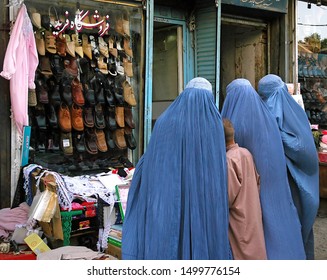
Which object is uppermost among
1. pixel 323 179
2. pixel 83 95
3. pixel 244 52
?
pixel 244 52

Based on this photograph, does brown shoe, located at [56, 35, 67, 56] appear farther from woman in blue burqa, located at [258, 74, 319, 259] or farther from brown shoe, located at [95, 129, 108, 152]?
woman in blue burqa, located at [258, 74, 319, 259]

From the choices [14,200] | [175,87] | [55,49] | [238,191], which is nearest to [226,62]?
[175,87]

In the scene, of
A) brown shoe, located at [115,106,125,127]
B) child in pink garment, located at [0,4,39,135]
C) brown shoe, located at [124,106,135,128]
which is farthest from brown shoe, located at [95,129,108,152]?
child in pink garment, located at [0,4,39,135]

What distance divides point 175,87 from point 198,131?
159 inches

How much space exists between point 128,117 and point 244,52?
2730 millimetres

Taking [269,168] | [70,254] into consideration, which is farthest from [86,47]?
[269,168]

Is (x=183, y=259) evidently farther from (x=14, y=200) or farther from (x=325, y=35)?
(x=325, y=35)

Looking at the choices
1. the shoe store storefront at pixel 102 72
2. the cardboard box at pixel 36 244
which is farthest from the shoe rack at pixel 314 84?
the cardboard box at pixel 36 244

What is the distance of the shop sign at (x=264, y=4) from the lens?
5.73 m

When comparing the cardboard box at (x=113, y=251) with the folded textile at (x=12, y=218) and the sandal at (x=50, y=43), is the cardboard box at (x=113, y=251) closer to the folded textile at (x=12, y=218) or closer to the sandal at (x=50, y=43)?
the folded textile at (x=12, y=218)

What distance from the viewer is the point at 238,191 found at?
219 cm

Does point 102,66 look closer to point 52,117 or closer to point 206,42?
point 52,117

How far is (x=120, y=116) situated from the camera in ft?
16.4

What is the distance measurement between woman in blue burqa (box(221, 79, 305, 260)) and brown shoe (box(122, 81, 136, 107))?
255 centimetres
